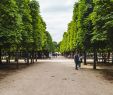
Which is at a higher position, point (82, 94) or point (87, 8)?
point (87, 8)

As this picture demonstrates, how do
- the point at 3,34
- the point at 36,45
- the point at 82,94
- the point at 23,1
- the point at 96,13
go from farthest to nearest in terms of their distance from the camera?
the point at 36,45 → the point at 23,1 → the point at 3,34 → the point at 96,13 → the point at 82,94

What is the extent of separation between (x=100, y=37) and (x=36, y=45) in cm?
2753

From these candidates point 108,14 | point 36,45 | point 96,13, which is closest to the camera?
point 108,14

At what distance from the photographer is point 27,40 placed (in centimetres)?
4962

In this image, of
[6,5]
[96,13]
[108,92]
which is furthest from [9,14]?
[108,92]

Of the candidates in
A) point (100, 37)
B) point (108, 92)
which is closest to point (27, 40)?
point (100, 37)

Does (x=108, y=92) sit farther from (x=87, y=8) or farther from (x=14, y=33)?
(x=87, y=8)

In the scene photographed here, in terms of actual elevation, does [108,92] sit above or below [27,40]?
below

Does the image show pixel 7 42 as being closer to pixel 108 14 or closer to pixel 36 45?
pixel 108 14

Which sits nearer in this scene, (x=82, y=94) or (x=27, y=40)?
(x=82, y=94)

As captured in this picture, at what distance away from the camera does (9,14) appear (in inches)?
1508

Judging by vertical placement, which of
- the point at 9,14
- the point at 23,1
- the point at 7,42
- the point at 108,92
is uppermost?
the point at 23,1

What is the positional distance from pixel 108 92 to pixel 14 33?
68.9 feet

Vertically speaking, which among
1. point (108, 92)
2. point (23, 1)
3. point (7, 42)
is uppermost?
point (23, 1)
